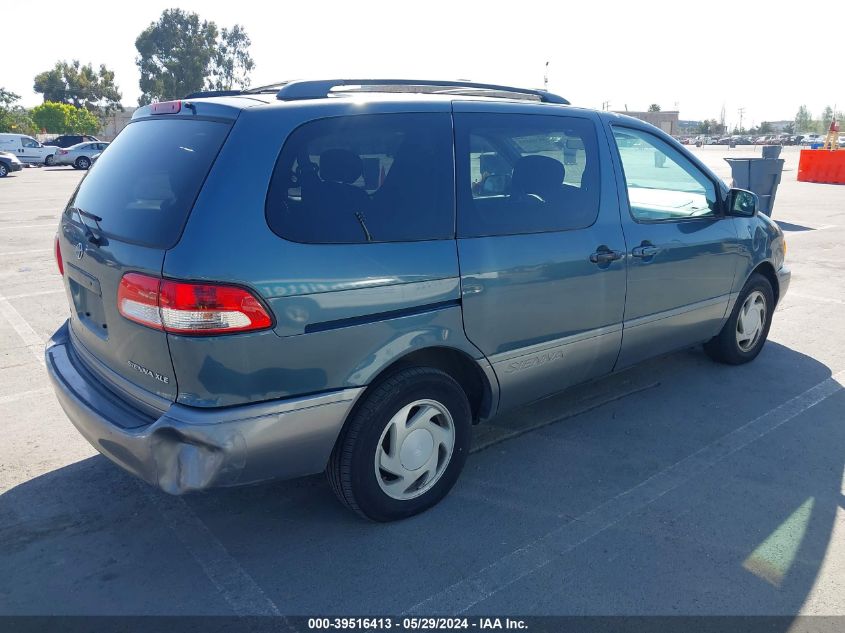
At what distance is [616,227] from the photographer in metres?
3.85

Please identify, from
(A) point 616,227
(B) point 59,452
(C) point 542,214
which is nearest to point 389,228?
(C) point 542,214

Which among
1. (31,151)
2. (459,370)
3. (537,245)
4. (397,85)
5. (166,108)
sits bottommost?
(459,370)

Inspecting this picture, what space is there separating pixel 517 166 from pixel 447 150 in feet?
1.67

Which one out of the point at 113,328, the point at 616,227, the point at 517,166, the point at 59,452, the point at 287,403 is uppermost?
the point at 517,166

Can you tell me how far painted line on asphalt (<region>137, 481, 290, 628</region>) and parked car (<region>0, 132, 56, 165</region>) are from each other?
35167mm

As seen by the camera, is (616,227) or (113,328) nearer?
(113,328)

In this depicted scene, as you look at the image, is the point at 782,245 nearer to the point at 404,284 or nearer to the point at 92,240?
the point at 404,284

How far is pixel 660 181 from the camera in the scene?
14.6 feet

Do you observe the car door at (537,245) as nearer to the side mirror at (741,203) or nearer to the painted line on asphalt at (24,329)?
the side mirror at (741,203)

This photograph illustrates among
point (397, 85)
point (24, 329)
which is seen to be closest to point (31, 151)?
point (24, 329)

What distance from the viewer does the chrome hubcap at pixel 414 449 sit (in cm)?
309

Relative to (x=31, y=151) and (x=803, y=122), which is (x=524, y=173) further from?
(x=803, y=122)

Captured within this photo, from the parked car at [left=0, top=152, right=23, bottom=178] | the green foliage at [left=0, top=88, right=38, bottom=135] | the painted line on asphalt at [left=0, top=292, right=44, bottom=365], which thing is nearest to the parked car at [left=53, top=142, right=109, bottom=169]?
the parked car at [left=0, top=152, right=23, bottom=178]

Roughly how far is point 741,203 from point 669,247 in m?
0.86
